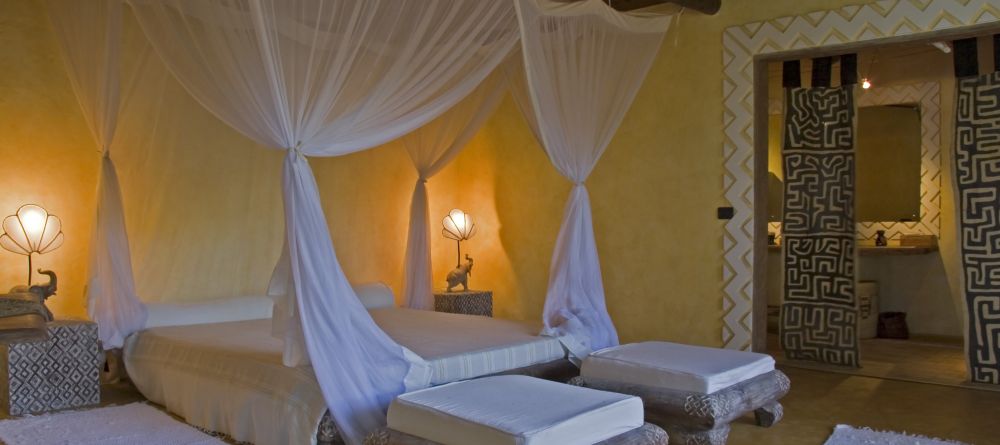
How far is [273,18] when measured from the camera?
2.75 metres

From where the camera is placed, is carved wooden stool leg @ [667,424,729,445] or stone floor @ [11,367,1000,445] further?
stone floor @ [11,367,1000,445]

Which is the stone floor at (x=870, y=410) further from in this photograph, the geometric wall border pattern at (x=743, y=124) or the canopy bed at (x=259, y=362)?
the geometric wall border pattern at (x=743, y=124)

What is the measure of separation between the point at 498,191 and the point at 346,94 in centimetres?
328

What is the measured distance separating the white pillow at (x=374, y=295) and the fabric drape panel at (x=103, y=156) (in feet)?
4.70

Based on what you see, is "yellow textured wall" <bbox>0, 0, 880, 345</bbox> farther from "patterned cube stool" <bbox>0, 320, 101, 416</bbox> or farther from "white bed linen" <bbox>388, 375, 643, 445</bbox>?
"white bed linen" <bbox>388, 375, 643, 445</bbox>

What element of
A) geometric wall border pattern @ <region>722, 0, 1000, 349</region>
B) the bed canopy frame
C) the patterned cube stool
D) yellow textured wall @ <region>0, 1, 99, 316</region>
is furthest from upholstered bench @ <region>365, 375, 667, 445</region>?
Result: yellow textured wall @ <region>0, 1, 99, 316</region>

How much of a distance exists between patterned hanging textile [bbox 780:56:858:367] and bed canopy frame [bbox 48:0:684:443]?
1454 mm

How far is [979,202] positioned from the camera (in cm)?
451

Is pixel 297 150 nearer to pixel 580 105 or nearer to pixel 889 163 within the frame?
pixel 580 105

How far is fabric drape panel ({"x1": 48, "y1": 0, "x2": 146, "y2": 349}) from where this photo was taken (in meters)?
4.02

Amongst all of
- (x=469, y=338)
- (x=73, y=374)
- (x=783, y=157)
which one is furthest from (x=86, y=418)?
(x=783, y=157)

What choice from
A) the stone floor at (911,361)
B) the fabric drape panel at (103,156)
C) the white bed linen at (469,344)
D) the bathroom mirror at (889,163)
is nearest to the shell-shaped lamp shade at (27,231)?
the fabric drape panel at (103,156)

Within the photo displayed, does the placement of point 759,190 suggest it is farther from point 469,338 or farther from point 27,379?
point 27,379

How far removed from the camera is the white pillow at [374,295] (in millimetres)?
5164
